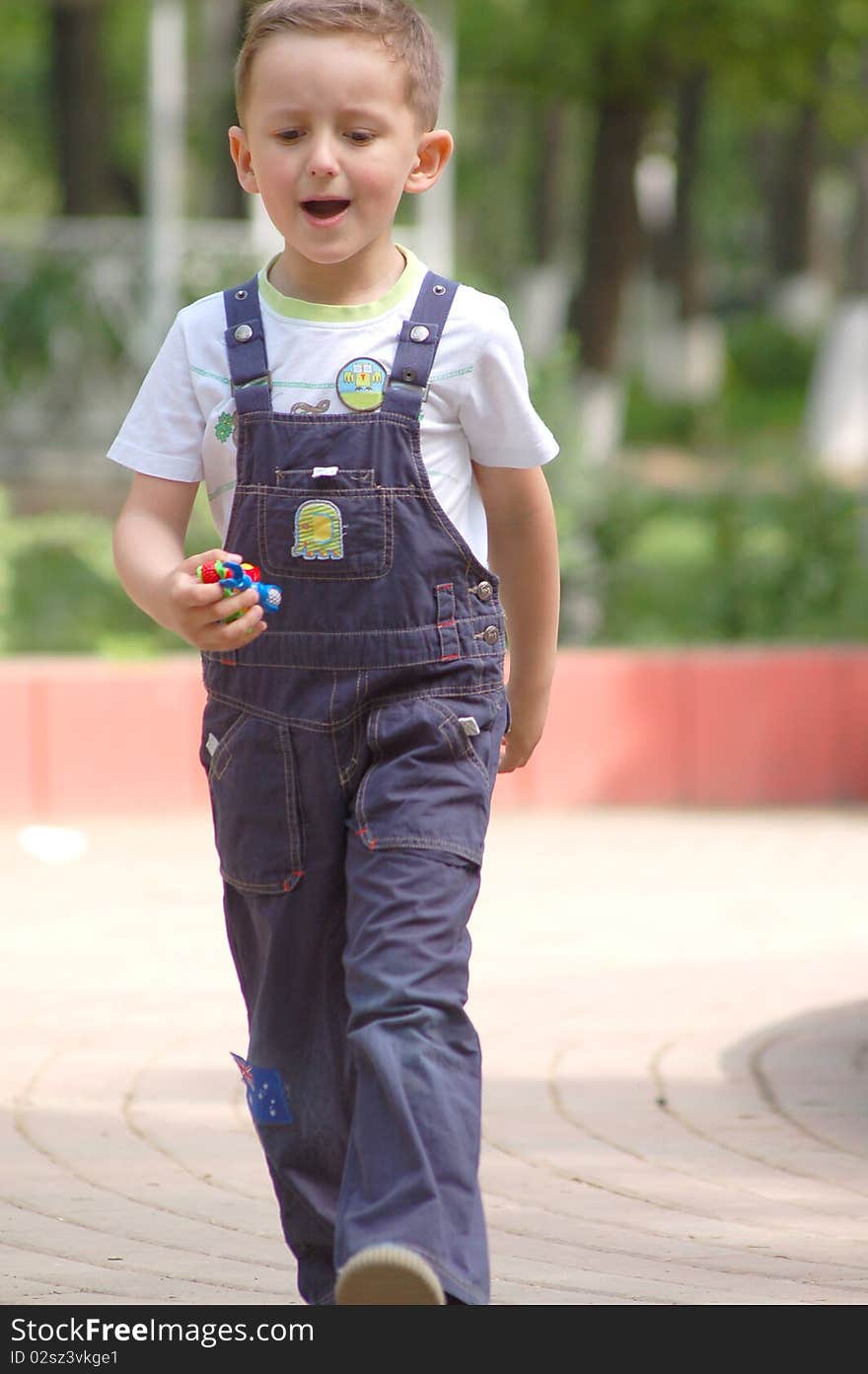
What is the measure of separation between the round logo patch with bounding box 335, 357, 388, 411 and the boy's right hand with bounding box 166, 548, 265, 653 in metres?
0.27

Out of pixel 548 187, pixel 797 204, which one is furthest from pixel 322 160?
pixel 797 204

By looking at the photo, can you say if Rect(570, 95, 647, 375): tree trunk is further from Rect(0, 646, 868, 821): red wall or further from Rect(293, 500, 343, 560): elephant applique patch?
Rect(293, 500, 343, 560): elephant applique patch

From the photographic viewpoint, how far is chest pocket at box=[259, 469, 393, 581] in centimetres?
276

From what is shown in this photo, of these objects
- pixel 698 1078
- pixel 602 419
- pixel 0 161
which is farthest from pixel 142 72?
pixel 698 1078

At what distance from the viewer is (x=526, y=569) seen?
9.85ft

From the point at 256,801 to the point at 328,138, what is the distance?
0.85 metres

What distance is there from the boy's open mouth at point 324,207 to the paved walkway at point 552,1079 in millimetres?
1496

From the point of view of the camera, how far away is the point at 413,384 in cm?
280

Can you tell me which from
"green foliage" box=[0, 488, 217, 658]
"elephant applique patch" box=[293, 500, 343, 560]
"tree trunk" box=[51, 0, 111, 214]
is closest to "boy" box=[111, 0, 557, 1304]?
"elephant applique patch" box=[293, 500, 343, 560]

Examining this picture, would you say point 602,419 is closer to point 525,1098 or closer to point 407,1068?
point 525,1098

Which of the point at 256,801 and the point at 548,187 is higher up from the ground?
the point at 548,187

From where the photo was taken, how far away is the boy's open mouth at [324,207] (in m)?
2.81

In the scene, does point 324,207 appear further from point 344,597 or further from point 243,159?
point 344,597

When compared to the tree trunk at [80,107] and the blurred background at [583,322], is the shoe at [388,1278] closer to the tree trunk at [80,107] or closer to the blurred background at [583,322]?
the blurred background at [583,322]
